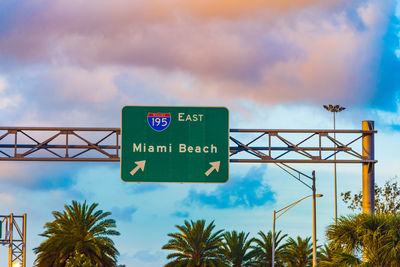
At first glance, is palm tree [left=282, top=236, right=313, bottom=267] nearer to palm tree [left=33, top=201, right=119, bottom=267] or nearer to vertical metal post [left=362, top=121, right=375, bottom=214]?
palm tree [left=33, top=201, right=119, bottom=267]

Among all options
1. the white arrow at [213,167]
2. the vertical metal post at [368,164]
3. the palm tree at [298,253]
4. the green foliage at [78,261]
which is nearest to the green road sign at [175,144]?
the white arrow at [213,167]

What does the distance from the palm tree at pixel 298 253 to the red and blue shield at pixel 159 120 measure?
4445 cm

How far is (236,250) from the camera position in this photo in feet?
220

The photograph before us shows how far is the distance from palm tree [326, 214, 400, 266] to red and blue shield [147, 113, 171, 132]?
25.0ft

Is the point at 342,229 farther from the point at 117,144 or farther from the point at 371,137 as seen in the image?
the point at 117,144

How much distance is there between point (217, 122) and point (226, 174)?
6.05 ft

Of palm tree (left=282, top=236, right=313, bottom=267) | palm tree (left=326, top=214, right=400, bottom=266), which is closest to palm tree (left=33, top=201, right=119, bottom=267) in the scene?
palm tree (left=282, top=236, right=313, bottom=267)

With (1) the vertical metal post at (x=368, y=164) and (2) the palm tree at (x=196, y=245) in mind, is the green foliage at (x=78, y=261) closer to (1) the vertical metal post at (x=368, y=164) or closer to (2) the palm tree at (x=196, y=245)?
(2) the palm tree at (x=196, y=245)

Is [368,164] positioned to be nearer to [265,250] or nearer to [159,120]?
[159,120]

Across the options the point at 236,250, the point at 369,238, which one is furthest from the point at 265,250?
the point at 369,238

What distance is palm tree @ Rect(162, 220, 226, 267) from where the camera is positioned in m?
66.5

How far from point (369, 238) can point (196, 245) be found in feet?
134

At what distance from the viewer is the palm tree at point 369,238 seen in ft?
85.9

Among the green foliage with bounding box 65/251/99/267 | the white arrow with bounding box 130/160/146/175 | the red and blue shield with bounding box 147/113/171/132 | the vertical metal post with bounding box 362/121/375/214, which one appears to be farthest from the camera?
the green foliage with bounding box 65/251/99/267
